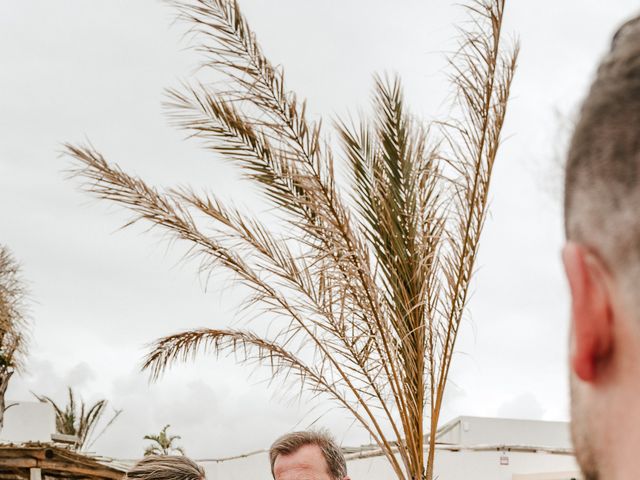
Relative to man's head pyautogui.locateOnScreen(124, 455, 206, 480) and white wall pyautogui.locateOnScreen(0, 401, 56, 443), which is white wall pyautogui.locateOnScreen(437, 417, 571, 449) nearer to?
white wall pyautogui.locateOnScreen(0, 401, 56, 443)

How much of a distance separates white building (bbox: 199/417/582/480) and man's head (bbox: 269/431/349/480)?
9519 mm

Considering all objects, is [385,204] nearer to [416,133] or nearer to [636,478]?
[416,133]

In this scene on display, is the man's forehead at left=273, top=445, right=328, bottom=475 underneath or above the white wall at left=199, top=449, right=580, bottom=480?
underneath

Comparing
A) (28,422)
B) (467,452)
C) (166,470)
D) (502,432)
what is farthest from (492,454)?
(166,470)

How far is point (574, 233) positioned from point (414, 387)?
6.05 metres

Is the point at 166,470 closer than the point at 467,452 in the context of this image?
Yes

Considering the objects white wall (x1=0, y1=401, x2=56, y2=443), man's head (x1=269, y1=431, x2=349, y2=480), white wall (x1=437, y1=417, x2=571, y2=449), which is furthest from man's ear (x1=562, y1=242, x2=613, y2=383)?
white wall (x1=0, y1=401, x2=56, y2=443)

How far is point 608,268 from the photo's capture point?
55cm

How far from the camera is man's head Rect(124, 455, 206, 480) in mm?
3293

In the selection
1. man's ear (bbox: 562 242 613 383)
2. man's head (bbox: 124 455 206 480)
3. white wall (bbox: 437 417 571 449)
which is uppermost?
white wall (bbox: 437 417 571 449)

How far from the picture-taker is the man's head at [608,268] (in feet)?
1.78

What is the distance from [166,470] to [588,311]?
2958 millimetres

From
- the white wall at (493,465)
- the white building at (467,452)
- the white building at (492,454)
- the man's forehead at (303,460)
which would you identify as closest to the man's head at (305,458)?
the man's forehead at (303,460)

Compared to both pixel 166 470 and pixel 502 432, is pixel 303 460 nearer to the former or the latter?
pixel 166 470
